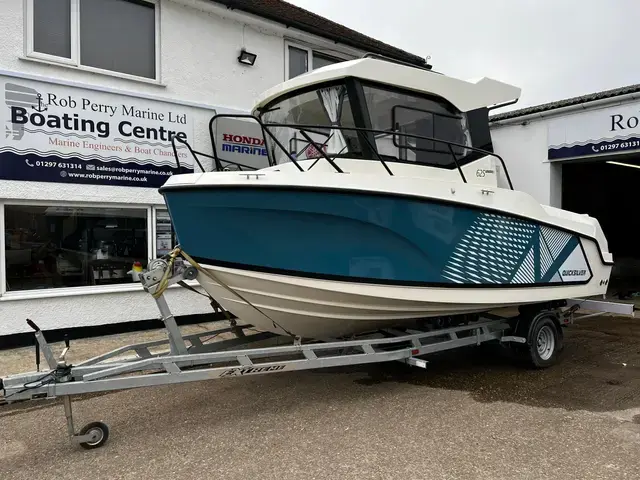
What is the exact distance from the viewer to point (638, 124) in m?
8.71

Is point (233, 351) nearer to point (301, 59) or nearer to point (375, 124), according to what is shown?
point (375, 124)

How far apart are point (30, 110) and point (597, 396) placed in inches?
276

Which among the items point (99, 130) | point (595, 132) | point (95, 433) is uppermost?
point (595, 132)

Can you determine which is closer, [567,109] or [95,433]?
[95,433]

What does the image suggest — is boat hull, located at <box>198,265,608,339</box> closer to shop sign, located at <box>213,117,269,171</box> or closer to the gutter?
shop sign, located at <box>213,117,269,171</box>

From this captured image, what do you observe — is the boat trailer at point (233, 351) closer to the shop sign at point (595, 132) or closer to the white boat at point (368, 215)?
the white boat at point (368, 215)

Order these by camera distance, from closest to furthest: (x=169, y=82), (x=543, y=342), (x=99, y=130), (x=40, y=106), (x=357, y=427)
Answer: (x=357, y=427)
(x=543, y=342)
(x=40, y=106)
(x=99, y=130)
(x=169, y=82)

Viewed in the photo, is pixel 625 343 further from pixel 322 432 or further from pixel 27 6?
pixel 27 6

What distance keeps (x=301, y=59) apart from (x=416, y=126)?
5.14m

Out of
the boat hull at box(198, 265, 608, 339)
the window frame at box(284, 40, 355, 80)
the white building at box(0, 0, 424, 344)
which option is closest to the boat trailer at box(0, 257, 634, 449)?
the boat hull at box(198, 265, 608, 339)

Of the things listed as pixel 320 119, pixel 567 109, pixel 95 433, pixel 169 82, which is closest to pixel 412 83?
pixel 320 119

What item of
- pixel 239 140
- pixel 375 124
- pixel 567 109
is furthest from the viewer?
pixel 567 109

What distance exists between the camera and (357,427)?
3727mm

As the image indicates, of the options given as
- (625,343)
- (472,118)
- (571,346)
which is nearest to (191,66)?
(472,118)
